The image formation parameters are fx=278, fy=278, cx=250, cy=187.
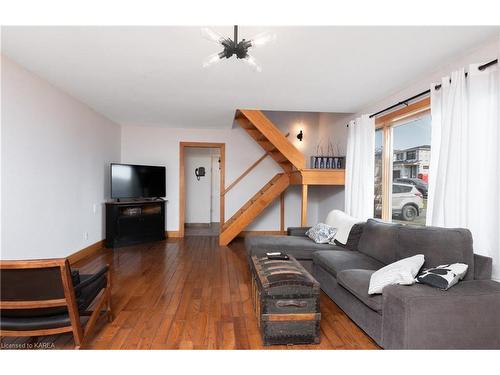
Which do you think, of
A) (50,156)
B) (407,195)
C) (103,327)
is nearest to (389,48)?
(407,195)

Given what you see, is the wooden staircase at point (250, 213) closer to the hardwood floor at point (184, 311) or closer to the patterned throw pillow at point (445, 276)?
the hardwood floor at point (184, 311)

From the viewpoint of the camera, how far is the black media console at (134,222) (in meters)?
5.50

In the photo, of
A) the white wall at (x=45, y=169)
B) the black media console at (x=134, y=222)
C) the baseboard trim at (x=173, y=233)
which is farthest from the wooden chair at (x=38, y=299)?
the baseboard trim at (x=173, y=233)

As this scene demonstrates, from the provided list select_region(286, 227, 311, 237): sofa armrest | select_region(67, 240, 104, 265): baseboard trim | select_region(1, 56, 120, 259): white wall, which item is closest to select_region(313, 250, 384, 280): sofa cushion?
select_region(286, 227, 311, 237): sofa armrest

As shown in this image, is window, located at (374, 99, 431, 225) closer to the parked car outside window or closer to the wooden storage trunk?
the parked car outside window

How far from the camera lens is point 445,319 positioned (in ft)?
6.05

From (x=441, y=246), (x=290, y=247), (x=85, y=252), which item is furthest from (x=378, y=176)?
(x=85, y=252)

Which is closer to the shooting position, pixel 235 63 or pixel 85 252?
pixel 235 63

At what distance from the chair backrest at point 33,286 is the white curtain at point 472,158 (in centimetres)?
322

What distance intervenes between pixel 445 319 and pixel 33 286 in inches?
105

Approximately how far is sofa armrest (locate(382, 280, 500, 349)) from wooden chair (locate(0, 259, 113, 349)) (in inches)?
85.1

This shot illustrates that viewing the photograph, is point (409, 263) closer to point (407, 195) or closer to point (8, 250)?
point (407, 195)

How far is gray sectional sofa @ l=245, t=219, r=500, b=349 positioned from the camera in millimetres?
1835

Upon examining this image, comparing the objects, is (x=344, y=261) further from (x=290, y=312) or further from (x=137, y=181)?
(x=137, y=181)
